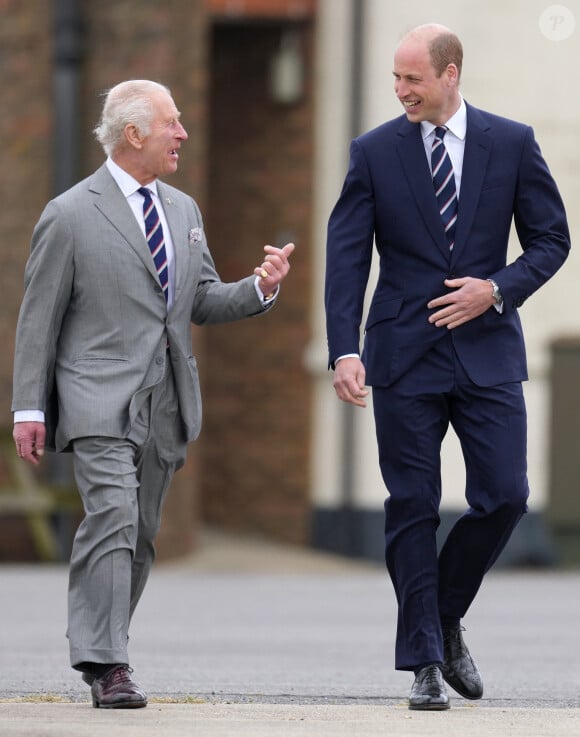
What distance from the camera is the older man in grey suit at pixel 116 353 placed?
218 inches

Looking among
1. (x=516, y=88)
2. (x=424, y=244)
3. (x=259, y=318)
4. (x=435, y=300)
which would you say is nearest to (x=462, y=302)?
(x=435, y=300)

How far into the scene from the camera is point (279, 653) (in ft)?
26.0

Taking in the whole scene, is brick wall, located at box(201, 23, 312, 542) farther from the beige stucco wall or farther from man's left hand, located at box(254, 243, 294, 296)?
man's left hand, located at box(254, 243, 294, 296)

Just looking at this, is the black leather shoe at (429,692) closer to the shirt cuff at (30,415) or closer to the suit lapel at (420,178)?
the suit lapel at (420,178)

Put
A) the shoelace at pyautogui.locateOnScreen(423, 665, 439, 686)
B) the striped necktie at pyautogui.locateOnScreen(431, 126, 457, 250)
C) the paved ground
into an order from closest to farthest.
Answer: the paved ground
the shoelace at pyautogui.locateOnScreen(423, 665, 439, 686)
the striped necktie at pyautogui.locateOnScreen(431, 126, 457, 250)

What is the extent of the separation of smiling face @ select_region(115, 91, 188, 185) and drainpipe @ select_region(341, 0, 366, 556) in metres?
6.41

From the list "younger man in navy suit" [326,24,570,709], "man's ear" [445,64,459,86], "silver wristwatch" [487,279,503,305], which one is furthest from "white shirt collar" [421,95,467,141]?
"silver wristwatch" [487,279,503,305]

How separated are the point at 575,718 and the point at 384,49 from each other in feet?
24.4

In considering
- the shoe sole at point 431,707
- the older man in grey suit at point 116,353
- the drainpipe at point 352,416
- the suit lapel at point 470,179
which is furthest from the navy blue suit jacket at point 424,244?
the drainpipe at point 352,416

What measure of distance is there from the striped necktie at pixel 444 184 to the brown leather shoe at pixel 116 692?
1.63m

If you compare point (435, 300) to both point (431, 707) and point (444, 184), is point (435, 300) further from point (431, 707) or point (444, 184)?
point (431, 707)

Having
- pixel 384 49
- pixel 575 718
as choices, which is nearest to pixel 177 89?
pixel 384 49

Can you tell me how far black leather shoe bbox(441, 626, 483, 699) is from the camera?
19.1 ft

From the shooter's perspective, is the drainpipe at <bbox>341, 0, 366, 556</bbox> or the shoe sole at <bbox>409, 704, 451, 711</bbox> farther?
the drainpipe at <bbox>341, 0, 366, 556</bbox>
